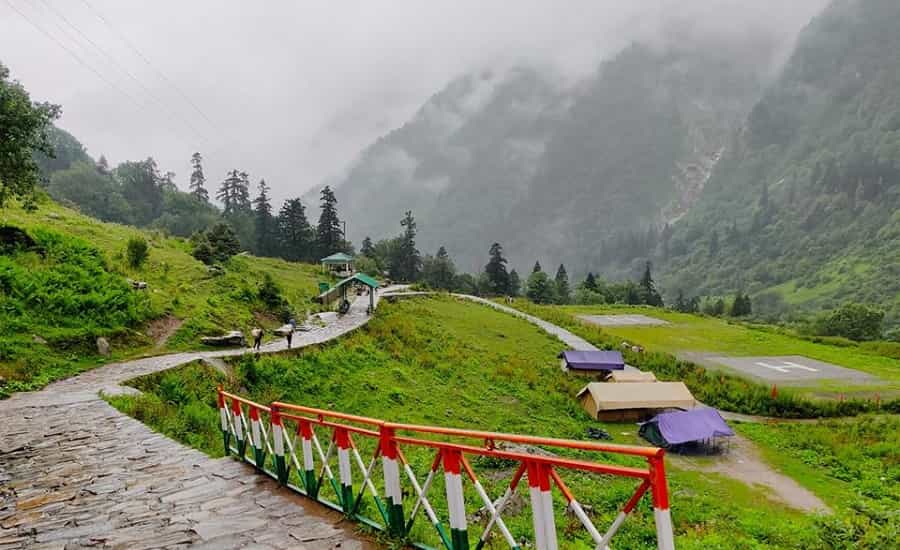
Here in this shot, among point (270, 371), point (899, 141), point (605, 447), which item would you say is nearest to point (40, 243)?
point (270, 371)

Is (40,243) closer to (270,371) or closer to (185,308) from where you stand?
(185,308)

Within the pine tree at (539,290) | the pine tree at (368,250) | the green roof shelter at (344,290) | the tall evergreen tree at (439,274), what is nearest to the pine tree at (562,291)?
the pine tree at (539,290)

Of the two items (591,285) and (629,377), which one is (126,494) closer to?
(629,377)

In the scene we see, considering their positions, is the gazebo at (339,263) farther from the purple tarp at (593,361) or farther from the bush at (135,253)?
the purple tarp at (593,361)

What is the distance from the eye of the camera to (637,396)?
24.6 metres

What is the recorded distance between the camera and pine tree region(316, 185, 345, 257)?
76.6m

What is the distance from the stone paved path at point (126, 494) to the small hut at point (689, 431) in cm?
1826

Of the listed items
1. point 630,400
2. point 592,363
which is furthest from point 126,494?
point 592,363

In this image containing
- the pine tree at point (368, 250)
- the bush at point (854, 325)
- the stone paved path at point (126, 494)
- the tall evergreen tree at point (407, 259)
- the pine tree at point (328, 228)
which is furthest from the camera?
the pine tree at point (368, 250)

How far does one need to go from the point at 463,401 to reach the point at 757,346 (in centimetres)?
3923

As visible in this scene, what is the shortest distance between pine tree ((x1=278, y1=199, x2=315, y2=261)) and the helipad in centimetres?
4368

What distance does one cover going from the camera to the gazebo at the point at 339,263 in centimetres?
5244

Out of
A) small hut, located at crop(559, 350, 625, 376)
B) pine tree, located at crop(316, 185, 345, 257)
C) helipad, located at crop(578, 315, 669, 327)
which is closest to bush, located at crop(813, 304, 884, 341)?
helipad, located at crop(578, 315, 669, 327)

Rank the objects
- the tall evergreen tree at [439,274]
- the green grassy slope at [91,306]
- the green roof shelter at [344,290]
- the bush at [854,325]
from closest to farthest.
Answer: the green grassy slope at [91,306], the green roof shelter at [344,290], the bush at [854,325], the tall evergreen tree at [439,274]
